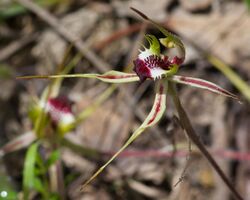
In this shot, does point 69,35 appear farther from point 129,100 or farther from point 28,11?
point 129,100

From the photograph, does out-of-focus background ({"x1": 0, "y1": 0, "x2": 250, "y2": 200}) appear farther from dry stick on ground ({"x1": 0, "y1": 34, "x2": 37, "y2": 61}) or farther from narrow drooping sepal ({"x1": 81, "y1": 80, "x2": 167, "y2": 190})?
narrow drooping sepal ({"x1": 81, "y1": 80, "x2": 167, "y2": 190})

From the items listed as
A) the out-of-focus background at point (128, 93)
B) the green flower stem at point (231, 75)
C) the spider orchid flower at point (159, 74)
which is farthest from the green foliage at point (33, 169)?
the green flower stem at point (231, 75)

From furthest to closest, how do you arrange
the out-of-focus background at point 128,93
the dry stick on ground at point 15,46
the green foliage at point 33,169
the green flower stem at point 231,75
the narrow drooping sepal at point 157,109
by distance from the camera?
the dry stick on ground at point 15,46 → the green flower stem at point 231,75 → the out-of-focus background at point 128,93 → the green foliage at point 33,169 → the narrow drooping sepal at point 157,109

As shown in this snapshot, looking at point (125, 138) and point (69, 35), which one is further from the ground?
point (69, 35)

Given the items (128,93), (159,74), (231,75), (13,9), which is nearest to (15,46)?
(13,9)

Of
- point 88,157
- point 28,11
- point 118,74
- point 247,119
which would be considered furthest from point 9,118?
point 118,74

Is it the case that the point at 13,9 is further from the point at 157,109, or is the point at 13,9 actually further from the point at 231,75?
the point at 157,109

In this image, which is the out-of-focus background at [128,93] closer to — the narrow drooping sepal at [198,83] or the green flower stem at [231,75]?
the green flower stem at [231,75]

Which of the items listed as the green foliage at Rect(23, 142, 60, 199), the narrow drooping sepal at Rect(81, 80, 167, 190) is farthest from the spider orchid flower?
the green foliage at Rect(23, 142, 60, 199)
